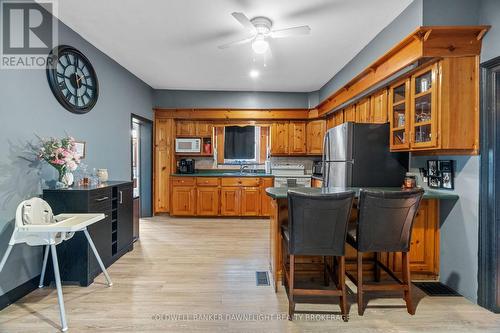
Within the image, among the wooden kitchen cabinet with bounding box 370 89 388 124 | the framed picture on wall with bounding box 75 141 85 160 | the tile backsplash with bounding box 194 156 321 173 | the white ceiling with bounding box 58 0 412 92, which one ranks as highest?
the white ceiling with bounding box 58 0 412 92

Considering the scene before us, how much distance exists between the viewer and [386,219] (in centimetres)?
201

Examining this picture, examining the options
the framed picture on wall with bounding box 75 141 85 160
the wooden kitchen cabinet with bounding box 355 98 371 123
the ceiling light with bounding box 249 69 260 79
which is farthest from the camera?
the ceiling light with bounding box 249 69 260 79

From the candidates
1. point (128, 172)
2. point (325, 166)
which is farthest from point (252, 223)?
point (128, 172)

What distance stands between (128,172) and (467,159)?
4.40 meters

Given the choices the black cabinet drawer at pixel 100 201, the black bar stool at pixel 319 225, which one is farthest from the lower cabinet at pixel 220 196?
the black bar stool at pixel 319 225

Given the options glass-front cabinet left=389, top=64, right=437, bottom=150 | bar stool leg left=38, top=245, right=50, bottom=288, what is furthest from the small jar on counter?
bar stool leg left=38, top=245, right=50, bottom=288

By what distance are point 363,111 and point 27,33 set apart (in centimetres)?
399

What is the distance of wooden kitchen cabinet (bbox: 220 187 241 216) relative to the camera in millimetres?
5270

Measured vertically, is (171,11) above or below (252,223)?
above

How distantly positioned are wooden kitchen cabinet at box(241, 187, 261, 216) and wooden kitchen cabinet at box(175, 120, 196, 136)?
66.9 inches

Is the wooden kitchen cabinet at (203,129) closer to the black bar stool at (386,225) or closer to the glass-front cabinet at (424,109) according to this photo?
the glass-front cabinet at (424,109)

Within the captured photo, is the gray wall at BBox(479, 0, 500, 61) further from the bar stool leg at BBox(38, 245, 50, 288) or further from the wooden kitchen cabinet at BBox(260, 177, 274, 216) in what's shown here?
the bar stool leg at BBox(38, 245, 50, 288)

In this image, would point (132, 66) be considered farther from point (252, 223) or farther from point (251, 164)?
point (252, 223)

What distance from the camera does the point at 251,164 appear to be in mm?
5820
